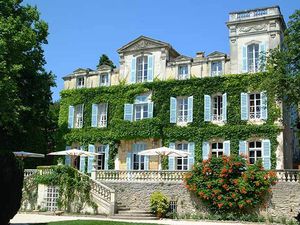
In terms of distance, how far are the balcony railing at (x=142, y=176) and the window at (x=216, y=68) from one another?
8.69 meters

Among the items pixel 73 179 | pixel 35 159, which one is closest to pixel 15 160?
pixel 73 179

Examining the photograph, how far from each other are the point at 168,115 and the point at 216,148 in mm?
3995

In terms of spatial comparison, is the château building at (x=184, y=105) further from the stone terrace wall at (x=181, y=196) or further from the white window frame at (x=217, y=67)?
the stone terrace wall at (x=181, y=196)

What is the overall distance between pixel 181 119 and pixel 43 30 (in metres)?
11.2

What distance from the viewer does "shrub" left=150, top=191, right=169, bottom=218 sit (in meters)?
21.6

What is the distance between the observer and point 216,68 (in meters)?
28.5

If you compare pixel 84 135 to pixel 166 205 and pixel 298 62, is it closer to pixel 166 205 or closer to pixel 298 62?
pixel 166 205

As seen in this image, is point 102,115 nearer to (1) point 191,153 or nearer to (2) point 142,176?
(1) point 191,153

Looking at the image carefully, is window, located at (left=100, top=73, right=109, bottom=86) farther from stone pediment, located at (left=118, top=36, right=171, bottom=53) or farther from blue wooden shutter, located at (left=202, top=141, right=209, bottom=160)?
blue wooden shutter, located at (left=202, top=141, right=209, bottom=160)

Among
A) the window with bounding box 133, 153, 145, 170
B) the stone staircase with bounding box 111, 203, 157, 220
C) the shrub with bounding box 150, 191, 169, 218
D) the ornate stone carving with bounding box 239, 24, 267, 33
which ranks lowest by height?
the stone staircase with bounding box 111, 203, 157, 220

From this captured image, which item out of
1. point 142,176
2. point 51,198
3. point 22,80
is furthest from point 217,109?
point 22,80

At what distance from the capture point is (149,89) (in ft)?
98.6

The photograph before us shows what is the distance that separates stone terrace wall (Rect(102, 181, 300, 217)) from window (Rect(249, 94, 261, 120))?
7.24 meters

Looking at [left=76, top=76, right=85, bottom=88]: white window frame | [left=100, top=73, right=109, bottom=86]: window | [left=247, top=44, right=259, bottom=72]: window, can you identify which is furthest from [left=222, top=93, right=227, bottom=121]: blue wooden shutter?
[left=76, top=76, right=85, bottom=88]: white window frame
